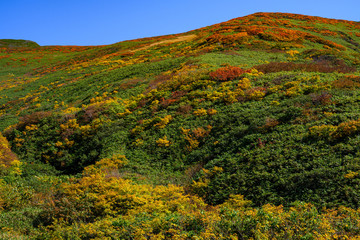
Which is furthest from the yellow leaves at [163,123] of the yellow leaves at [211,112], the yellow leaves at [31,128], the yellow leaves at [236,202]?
the yellow leaves at [31,128]

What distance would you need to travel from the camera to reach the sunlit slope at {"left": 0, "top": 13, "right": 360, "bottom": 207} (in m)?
11.5

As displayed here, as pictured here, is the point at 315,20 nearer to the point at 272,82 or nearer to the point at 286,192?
the point at 272,82

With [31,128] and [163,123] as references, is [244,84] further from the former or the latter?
[31,128]

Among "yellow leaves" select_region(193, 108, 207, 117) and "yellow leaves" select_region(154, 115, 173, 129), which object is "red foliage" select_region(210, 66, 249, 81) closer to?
"yellow leaves" select_region(193, 108, 207, 117)

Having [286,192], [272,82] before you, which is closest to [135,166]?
[286,192]

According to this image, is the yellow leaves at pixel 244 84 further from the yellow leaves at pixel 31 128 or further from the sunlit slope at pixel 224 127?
the yellow leaves at pixel 31 128

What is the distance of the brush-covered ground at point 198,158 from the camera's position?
29.4ft

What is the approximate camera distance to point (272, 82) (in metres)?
22.2

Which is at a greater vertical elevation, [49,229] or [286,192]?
[286,192]

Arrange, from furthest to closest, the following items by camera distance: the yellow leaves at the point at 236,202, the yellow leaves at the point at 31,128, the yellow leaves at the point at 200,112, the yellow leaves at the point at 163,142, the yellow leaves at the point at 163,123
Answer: the yellow leaves at the point at 31,128 < the yellow leaves at the point at 163,123 < the yellow leaves at the point at 200,112 < the yellow leaves at the point at 163,142 < the yellow leaves at the point at 236,202

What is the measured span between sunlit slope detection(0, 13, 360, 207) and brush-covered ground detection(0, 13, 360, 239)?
9 centimetres

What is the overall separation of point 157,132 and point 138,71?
23224 millimetres

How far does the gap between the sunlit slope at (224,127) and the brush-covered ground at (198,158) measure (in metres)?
0.09

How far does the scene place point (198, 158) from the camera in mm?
16094
